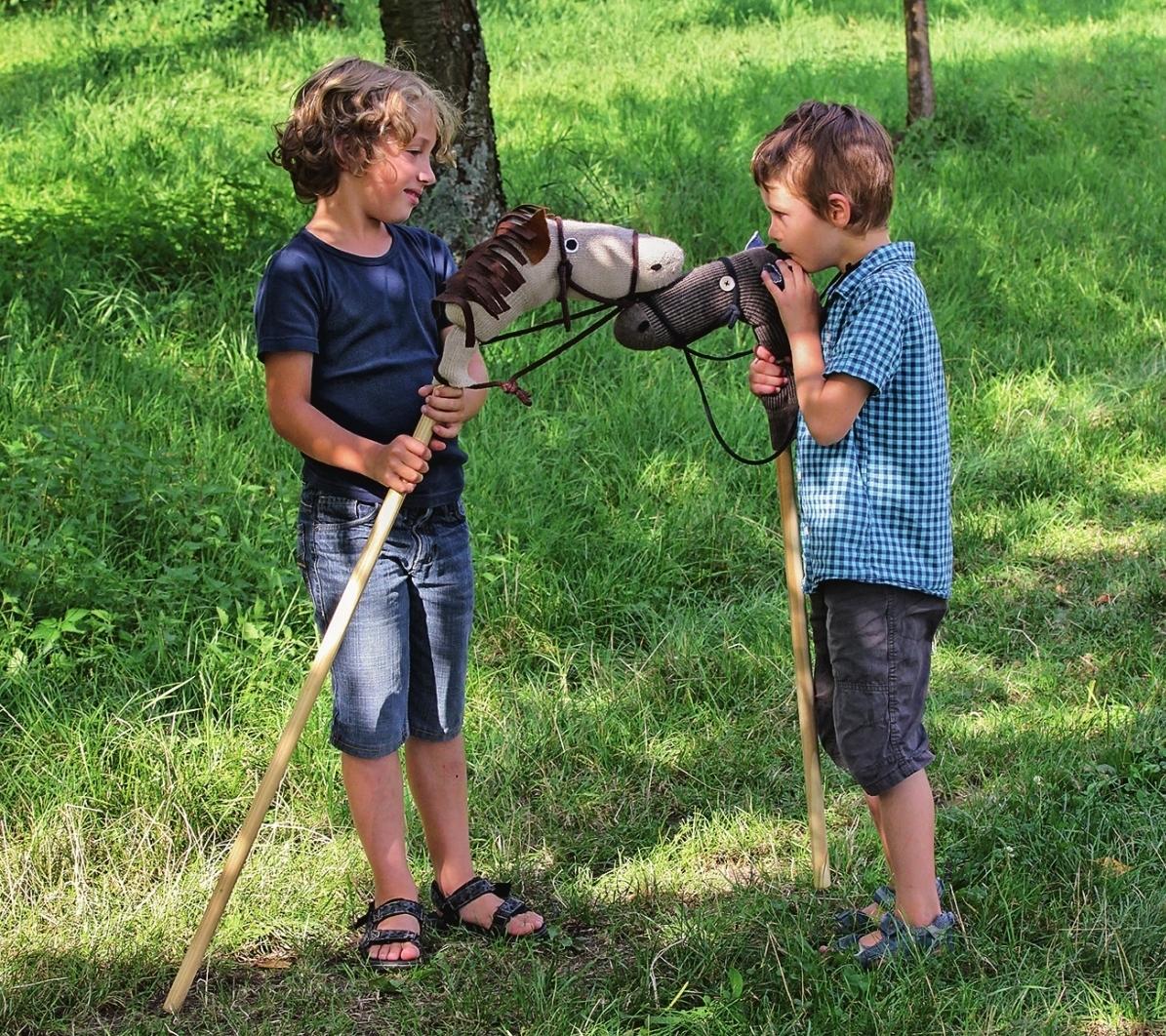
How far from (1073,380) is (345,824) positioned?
4016mm

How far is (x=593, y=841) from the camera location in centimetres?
352

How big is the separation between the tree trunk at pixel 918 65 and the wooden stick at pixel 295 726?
7.15m

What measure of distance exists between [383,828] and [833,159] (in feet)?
5.52

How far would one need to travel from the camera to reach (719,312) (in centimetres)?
285

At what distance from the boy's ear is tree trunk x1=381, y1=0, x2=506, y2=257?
10.7 ft

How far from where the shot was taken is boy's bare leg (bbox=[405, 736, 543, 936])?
10.3 feet

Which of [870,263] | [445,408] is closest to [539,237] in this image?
[445,408]

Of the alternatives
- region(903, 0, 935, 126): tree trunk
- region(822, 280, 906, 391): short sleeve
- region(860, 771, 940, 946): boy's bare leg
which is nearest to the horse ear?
region(822, 280, 906, 391): short sleeve

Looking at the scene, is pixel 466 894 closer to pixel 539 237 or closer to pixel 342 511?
pixel 342 511

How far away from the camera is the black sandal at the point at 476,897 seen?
3141 mm

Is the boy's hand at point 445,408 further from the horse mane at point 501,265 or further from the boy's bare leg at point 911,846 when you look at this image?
the boy's bare leg at point 911,846

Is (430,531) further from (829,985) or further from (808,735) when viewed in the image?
(829,985)

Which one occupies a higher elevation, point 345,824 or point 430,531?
point 430,531

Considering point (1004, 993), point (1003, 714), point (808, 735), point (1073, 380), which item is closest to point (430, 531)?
point (808, 735)
